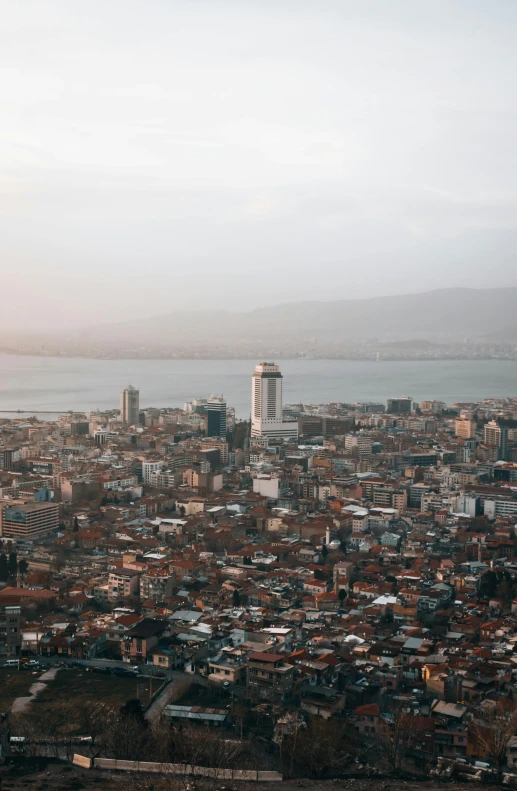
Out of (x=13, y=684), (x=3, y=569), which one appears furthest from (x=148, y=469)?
(x=13, y=684)

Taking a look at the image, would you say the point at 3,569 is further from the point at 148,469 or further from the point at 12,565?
the point at 148,469

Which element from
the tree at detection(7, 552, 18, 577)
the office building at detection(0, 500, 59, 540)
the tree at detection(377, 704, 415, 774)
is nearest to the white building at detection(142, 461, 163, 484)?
the office building at detection(0, 500, 59, 540)

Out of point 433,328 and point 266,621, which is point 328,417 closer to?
point 266,621

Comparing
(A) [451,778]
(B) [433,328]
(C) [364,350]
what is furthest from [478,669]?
(B) [433,328]

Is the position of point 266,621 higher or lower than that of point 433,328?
lower

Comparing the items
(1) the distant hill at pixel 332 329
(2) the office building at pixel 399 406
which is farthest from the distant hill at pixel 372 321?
(2) the office building at pixel 399 406

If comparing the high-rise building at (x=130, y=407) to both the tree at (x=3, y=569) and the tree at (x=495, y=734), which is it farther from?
the tree at (x=495, y=734)

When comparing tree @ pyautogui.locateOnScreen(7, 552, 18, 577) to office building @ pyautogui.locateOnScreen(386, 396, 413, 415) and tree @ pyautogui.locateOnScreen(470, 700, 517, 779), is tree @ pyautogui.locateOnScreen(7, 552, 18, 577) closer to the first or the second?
tree @ pyautogui.locateOnScreen(470, 700, 517, 779)
